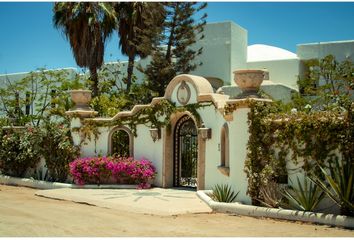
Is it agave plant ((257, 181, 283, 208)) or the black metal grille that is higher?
the black metal grille

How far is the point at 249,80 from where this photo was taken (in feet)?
40.5

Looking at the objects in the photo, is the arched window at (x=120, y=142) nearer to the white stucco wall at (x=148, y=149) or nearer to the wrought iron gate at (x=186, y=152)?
the white stucco wall at (x=148, y=149)

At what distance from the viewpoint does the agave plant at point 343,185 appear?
985 centimetres

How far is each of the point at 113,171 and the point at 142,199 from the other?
3434 millimetres

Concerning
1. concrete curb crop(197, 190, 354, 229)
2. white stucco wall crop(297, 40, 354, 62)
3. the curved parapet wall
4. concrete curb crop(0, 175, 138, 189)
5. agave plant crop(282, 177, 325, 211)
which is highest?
white stucco wall crop(297, 40, 354, 62)

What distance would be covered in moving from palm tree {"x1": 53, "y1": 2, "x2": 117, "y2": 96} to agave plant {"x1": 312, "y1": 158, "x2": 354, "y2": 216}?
18.1m

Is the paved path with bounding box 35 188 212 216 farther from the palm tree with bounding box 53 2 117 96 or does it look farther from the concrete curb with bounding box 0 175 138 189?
the palm tree with bounding box 53 2 117 96

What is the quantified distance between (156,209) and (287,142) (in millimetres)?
3758

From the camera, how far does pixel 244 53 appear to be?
29.3 meters

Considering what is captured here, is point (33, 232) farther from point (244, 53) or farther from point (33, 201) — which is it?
point (244, 53)

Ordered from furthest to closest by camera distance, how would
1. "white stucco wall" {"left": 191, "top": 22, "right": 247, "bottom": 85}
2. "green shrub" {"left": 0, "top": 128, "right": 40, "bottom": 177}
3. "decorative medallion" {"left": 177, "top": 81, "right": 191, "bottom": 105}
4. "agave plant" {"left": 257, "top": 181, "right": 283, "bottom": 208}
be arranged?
"white stucco wall" {"left": 191, "top": 22, "right": 247, "bottom": 85}
"green shrub" {"left": 0, "top": 128, "right": 40, "bottom": 177}
"decorative medallion" {"left": 177, "top": 81, "right": 191, "bottom": 105}
"agave plant" {"left": 257, "top": 181, "right": 283, "bottom": 208}

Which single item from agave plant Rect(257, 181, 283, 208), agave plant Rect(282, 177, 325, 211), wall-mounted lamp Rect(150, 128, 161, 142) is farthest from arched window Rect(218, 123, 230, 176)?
wall-mounted lamp Rect(150, 128, 161, 142)

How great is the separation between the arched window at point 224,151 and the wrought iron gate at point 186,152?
7.72ft

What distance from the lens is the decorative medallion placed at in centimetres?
1573
